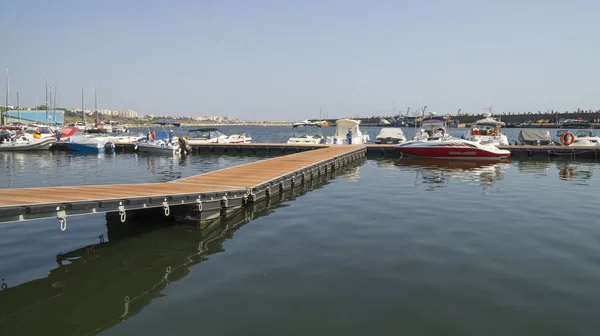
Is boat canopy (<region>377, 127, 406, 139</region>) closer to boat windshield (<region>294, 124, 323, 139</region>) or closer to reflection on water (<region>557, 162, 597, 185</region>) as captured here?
boat windshield (<region>294, 124, 323, 139</region>)

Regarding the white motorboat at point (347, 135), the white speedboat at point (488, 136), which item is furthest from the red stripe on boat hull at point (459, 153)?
the white motorboat at point (347, 135)

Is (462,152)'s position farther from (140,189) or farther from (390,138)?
(140,189)

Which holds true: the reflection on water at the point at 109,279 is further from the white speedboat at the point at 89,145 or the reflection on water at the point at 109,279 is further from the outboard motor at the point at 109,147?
the white speedboat at the point at 89,145

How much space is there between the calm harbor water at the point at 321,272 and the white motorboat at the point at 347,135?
28086 millimetres

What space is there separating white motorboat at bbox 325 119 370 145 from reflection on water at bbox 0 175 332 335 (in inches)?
1245

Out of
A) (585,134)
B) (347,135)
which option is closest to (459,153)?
(347,135)

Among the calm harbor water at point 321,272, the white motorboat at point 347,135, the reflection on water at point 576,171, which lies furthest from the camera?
the white motorboat at point 347,135

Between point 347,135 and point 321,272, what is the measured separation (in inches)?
1416

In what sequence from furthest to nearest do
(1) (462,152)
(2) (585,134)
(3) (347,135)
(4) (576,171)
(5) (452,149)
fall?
1. (3) (347,135)
2. (2) (585,134)
3. (5) (452,149)
4. (1) (462,152)
5. (4) (576,171)

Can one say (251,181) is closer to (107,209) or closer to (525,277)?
(107,209)

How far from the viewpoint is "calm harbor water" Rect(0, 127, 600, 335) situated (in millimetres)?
6051

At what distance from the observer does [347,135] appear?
142ft

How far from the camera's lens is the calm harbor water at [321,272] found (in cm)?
605

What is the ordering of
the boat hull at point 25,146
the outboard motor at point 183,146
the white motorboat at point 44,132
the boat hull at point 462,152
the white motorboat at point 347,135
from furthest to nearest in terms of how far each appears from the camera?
the white motorboat at point 44,132
the white motorboat at point 347,135
the boat hull at point 25,146
the outboard motor at point 183,146
the boat hull at point 462,152
